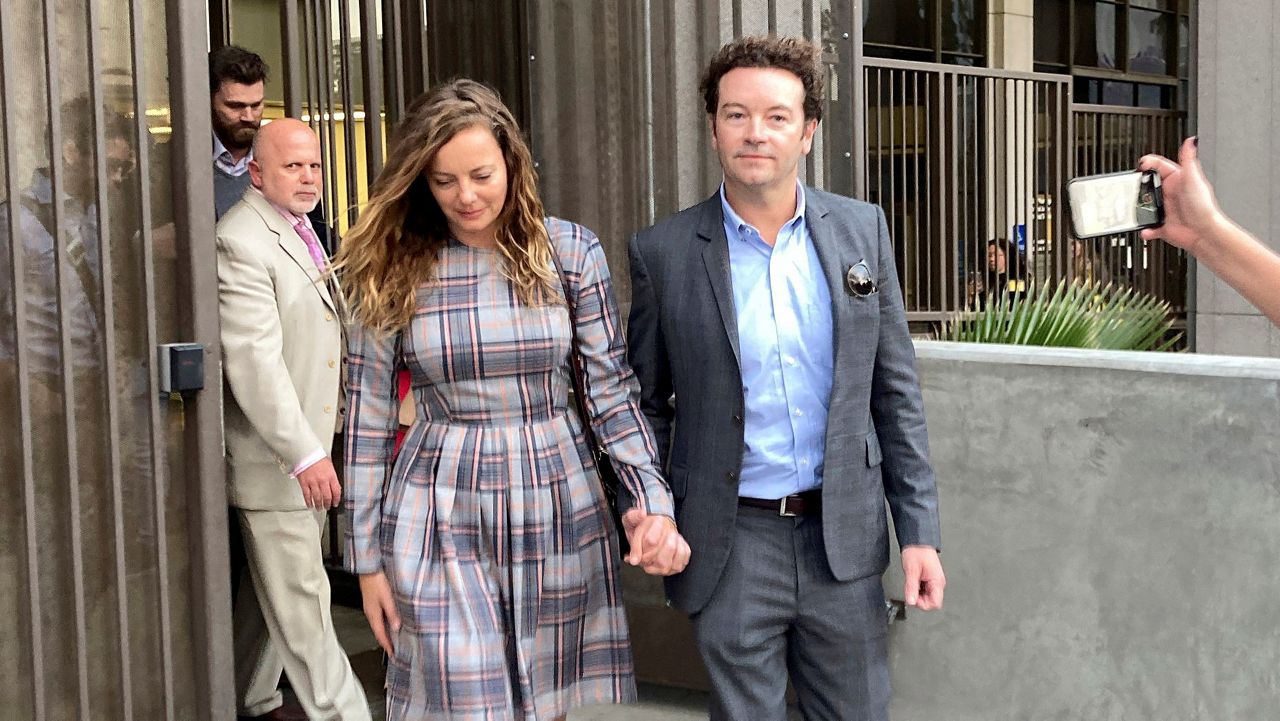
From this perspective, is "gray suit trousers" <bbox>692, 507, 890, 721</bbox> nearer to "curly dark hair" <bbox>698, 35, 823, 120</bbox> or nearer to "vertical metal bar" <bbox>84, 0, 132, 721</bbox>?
"curly dark hair" <bbox>698, 35, 823, 120</bbox>

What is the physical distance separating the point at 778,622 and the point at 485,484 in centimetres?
67

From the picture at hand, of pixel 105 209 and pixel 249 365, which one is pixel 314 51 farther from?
pixel 105 209

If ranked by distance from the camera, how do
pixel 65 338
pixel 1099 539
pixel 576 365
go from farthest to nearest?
1. pixel 1099 539
2. pixel 65 338
3. pixel 576 365

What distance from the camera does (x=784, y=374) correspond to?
10.2ft

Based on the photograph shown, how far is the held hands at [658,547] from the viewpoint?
3090mm

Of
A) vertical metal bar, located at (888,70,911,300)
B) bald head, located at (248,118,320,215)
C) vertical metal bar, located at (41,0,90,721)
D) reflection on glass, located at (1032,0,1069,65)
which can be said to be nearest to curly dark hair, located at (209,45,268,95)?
bald head, located at (248,118,320,215)

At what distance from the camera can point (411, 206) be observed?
10.8ft

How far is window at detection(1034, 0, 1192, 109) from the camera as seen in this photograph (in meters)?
16.0

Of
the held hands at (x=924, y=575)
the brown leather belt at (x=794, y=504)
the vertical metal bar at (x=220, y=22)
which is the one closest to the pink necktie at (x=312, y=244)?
the brown leather belt at (x=794, y=504)

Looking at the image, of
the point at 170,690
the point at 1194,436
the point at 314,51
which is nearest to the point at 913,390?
the point at 1194,436

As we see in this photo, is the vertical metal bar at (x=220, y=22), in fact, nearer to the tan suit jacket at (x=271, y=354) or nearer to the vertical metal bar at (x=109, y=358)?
the tan suit jacket at (x=271, y=354)

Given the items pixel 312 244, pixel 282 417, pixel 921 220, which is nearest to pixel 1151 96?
pixel 921 220

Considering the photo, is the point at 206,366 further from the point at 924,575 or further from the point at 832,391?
the point at 924,575

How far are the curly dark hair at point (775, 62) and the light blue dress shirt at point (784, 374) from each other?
346mm
